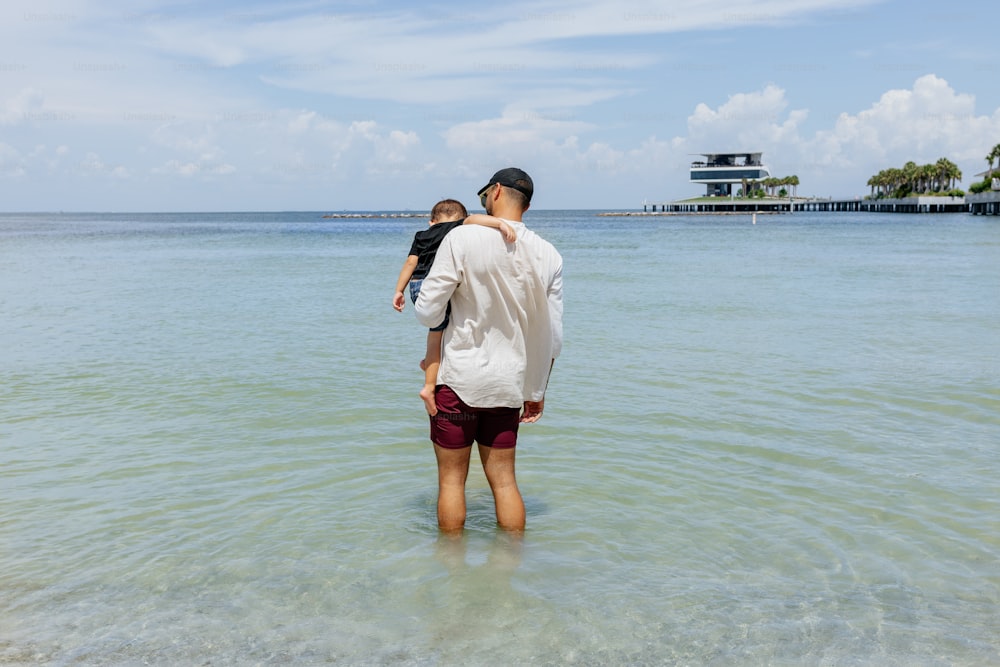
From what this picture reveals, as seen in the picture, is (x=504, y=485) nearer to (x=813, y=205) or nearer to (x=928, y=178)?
(x=928, y=178)

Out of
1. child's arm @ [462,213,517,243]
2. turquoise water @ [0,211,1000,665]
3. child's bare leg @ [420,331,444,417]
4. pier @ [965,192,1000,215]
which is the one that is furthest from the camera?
pier @ [965,192,1000,215]

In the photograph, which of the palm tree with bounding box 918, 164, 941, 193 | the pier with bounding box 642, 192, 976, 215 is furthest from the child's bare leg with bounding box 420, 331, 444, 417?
the palm tree with bounding box 918, 164, 941, 193

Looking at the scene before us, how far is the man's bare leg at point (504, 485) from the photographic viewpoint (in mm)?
4508

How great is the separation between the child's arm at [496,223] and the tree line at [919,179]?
14224 centimetres

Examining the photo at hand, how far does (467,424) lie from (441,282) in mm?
773

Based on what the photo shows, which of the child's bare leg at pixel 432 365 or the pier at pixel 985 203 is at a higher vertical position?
the pier at pixel 985 203

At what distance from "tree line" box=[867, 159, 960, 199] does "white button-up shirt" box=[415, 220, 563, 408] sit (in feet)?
466

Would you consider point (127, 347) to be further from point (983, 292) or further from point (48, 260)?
point (48, 260)

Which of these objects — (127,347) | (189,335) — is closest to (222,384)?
(127,347)

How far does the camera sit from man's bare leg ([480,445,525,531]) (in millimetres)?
4508

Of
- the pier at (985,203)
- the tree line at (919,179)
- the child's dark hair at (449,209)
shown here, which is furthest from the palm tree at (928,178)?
the child's dark hair at (449,209)

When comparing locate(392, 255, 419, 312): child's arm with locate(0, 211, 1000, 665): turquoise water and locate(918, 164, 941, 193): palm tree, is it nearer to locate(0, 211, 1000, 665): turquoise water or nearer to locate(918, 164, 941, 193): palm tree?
locate(0, 211, 1000, 665): turquoise water

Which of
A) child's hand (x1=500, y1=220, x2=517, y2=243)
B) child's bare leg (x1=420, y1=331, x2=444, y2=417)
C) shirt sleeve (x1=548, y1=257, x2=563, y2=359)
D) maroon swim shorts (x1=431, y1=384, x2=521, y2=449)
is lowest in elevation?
maroon swim shorts (x1=431, y1=384, x2=521, y2=449)

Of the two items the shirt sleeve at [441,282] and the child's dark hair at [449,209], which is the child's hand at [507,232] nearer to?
the shirt sleeve at [441,282]
